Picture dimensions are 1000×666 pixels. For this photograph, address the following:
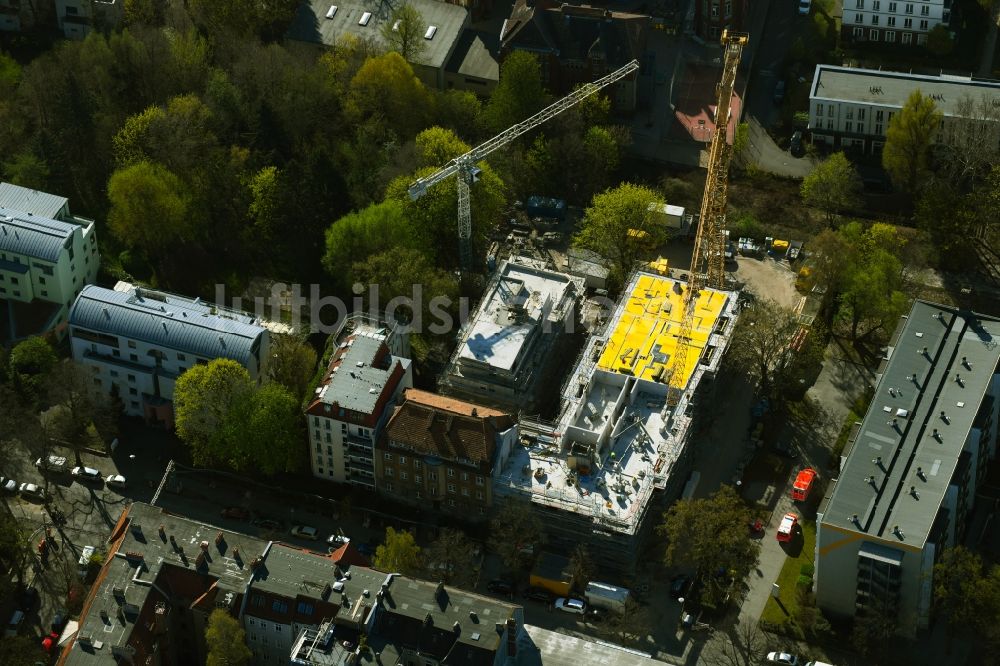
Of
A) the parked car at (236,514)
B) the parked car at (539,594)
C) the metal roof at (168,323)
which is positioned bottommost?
the parked car at (236,514)

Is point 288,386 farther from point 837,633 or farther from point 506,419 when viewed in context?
point 837,633

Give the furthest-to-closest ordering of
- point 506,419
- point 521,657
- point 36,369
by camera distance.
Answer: point 36,369 < point 506,419 < point 521,657

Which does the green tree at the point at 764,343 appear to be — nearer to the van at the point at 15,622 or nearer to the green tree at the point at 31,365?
the green tree at the point at 31,365

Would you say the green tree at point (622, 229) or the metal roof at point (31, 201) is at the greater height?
the green tree at point (622, 229)

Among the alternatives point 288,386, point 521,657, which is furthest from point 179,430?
point 521,657

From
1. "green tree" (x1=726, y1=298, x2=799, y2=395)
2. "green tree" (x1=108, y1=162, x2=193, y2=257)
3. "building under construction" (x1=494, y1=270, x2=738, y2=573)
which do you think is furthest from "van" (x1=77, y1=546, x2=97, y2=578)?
"green tree" (x1=726, y1=298, x2=799, y2=395)

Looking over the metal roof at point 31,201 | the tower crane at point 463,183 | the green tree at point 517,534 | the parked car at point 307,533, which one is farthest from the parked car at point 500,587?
the metal roof at point 31,201
